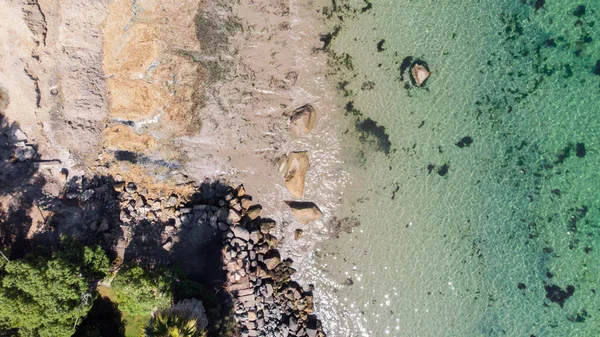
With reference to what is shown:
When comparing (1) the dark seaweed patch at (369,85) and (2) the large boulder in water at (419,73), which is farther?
(1) the dark seaweed patch at (369,85)

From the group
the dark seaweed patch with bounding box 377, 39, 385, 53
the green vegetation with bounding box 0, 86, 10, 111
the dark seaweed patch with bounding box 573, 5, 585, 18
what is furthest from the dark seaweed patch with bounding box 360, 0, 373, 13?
the green vegetation with bounding box 0, 86, 10, 111

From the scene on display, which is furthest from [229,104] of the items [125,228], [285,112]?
[125,228]

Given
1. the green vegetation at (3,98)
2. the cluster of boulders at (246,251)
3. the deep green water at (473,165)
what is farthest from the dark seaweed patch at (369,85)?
the green vegetation at (3,98)

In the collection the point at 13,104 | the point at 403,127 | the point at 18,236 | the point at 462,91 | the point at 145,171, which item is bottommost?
the point at 18,236

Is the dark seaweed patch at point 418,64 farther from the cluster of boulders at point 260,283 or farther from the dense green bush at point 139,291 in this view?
the dense green bush at point 139,291

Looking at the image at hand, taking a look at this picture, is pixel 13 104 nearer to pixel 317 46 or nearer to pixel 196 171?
pixel 196 171
